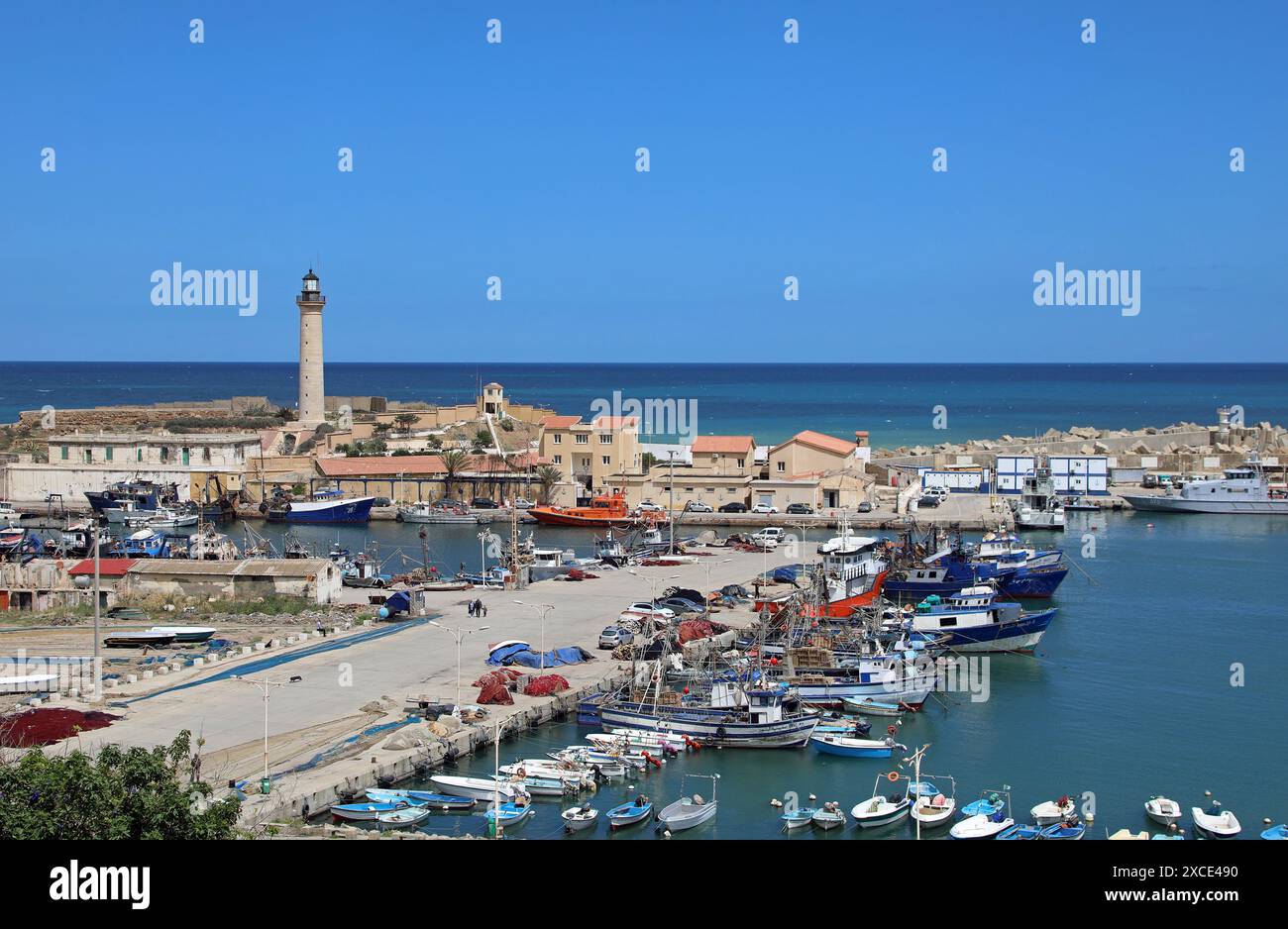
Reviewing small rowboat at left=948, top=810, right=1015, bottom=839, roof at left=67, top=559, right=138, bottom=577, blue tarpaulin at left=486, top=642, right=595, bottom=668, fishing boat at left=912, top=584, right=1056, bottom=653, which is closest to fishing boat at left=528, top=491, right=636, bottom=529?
roof at left=67, top=559, right=138, bottom=577

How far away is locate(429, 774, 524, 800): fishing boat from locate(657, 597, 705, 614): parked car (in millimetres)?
11766

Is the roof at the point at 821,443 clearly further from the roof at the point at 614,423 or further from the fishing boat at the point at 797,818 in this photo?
the fishing boat at the point at 797,818

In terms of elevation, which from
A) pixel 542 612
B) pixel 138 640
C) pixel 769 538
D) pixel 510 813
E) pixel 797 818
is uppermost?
pixel 769 538

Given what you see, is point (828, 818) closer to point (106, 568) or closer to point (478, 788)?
point (478, 788)

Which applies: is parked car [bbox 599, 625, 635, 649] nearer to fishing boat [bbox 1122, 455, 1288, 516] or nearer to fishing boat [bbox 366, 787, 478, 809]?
fishing boat [bbox 366, 787, 478, 809]

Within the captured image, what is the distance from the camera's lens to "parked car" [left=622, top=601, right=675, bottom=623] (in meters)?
26.5

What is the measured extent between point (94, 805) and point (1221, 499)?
50345mm

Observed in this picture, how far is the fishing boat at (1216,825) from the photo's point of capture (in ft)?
50.0

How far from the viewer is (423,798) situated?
16.0 meters

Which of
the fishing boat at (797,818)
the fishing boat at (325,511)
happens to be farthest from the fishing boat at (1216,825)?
the fishing boat at (325,511)

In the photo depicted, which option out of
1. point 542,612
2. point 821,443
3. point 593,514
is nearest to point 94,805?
point 542,612
